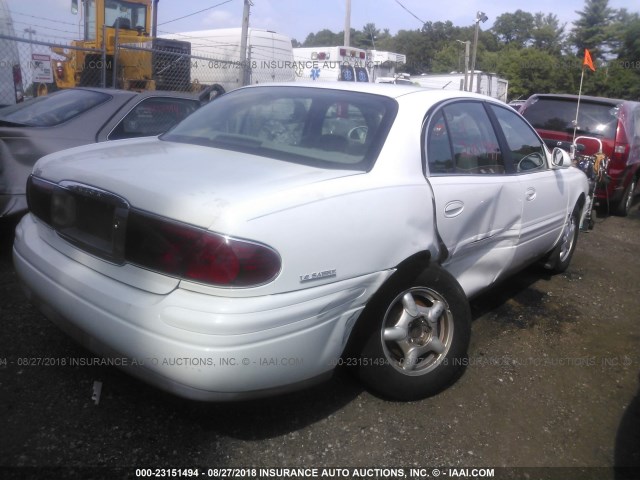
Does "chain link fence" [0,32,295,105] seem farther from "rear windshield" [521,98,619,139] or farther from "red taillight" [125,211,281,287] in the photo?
"red taillight" [125,211,281,287]

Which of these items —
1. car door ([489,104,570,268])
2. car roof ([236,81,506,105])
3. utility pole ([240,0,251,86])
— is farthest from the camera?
utility pole ([240,0,251,86])

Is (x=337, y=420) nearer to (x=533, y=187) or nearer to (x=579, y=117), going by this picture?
(x=533, y=187)

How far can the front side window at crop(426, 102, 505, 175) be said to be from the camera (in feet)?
9.98

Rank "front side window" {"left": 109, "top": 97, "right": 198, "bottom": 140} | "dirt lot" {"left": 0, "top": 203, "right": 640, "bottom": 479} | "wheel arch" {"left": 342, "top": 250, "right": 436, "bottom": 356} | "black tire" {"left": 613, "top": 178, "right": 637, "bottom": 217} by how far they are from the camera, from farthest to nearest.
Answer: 1. "black tire" {"left": 613, "top": 178, "right": 637, "bottom": 217}
2. "front side window" {"left": 109, "top": 97, "right": 198, "bottom": 140}
3. "wheel arch" {"left": 342, "top": 250, "right": 436, "bottom": 356}
4. "dirt lot" {"left": 0, "top": 203, "right": 640, "bottom": 479}

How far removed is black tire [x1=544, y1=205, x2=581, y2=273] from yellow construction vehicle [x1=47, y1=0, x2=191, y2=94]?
366 inches

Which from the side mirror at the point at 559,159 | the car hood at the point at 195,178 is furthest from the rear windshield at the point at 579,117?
the car hood at the point at 195,178

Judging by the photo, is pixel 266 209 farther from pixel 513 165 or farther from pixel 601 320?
pixel 601 320

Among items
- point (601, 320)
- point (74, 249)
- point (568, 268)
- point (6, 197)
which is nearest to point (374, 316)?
point (74, 249)

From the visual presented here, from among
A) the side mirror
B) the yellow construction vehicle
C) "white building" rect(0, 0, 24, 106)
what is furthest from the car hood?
the yellow construction vehicle

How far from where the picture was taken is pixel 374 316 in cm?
254

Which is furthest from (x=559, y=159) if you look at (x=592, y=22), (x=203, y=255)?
(x=592, y=22)

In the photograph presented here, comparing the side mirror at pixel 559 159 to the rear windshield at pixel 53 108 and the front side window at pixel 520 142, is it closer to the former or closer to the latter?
the front side window at pixel 520 142

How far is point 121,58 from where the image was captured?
13.1m

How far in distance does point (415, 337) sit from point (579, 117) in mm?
6310
